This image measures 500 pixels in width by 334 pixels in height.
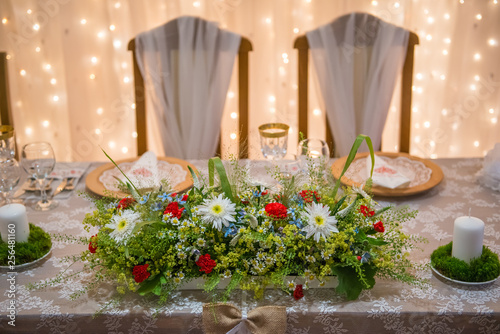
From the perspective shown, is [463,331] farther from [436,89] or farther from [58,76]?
[58,76]

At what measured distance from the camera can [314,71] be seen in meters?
2.69

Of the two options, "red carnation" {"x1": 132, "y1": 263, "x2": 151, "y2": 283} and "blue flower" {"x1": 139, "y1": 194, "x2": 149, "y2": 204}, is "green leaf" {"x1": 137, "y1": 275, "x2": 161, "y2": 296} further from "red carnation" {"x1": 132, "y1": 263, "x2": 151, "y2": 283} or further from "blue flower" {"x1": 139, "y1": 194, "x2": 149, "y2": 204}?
"blue flower" {"x1": 139, "y1": 194, "x2": 149, "y2": 204}

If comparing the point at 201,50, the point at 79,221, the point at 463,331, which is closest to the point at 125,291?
the point at 79,221

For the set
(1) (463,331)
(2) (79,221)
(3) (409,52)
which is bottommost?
(1) (463,331)

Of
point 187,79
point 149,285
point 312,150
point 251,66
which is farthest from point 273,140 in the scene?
point 251,66

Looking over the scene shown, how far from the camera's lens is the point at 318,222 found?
4.18ft

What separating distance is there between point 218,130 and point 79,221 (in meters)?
1.16

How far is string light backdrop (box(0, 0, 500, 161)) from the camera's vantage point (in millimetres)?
2842

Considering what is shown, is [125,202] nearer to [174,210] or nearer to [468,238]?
[174,210]

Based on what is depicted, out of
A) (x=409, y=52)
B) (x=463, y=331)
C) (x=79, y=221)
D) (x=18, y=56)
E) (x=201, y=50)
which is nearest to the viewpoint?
(x=463, y=331)

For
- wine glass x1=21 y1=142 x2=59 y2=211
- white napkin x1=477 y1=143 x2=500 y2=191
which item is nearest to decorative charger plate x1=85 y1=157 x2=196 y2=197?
wine glass x1=21 y1=142 x2=59 y2=211

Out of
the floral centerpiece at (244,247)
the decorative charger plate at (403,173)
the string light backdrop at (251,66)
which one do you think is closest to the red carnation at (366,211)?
the floral centerpiece at (244,247)

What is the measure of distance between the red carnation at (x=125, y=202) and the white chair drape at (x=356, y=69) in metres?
1.31

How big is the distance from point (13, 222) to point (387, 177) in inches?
41.2
